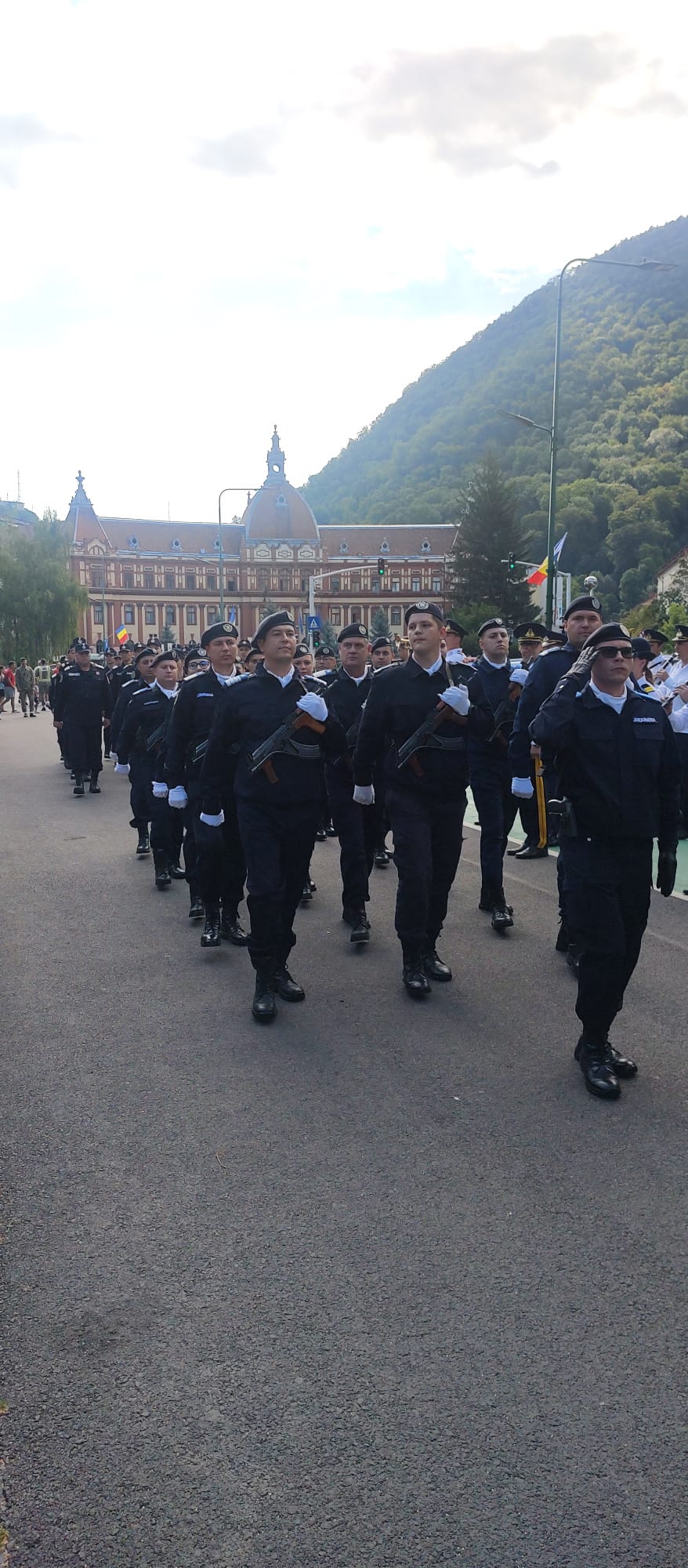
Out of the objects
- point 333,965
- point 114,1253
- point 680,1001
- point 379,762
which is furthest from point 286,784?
point 114,1253

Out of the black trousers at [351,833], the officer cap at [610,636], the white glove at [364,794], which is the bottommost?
the black trousers at [351,833]

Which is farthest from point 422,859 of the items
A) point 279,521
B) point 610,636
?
point 279,521

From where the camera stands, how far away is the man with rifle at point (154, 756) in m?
9.91

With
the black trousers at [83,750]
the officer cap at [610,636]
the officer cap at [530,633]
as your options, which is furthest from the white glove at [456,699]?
the black trousers at [83,750]

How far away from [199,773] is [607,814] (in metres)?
3.55

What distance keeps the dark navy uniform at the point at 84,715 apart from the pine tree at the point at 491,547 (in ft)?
225

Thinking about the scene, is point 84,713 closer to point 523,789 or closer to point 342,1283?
point 523,789

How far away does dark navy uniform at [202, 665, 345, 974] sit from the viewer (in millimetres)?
6359

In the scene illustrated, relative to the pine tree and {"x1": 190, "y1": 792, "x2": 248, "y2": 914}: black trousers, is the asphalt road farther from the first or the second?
the pine tree

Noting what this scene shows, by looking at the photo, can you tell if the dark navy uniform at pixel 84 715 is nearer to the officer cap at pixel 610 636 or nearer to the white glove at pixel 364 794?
the white glove at pixel 364 794

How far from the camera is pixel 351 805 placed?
8.44m

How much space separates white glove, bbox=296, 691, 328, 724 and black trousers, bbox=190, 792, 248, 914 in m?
1.12

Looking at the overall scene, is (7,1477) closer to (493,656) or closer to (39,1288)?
(39,1288)

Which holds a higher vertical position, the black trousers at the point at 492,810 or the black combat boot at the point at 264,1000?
the black trousers at the point at 492,810
